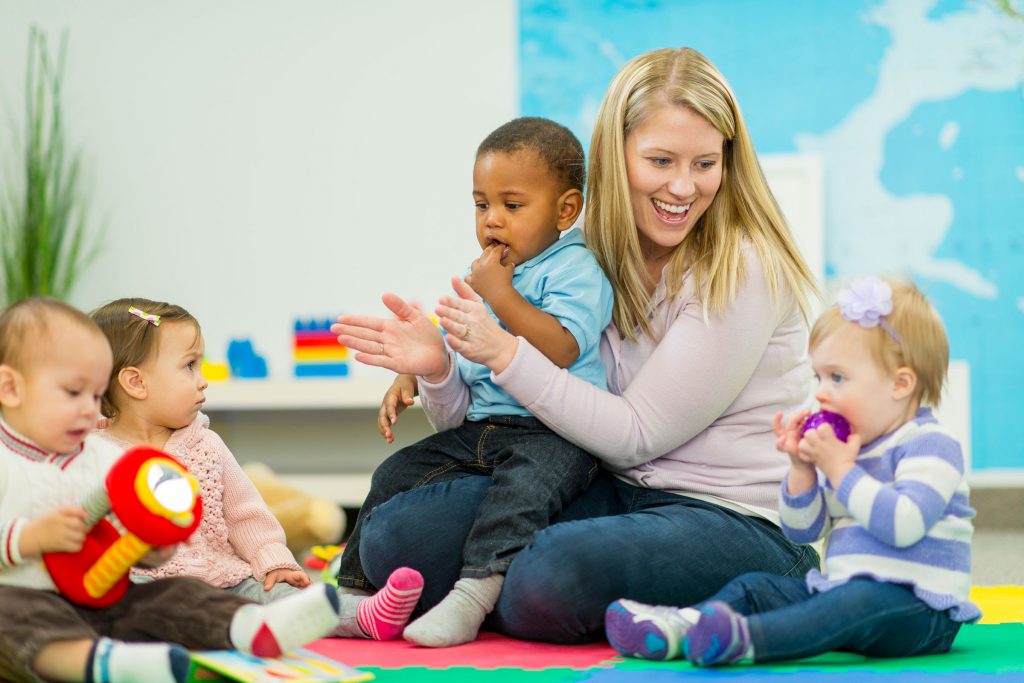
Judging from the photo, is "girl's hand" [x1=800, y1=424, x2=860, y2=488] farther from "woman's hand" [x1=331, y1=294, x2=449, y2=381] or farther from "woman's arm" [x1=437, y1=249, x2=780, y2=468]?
"woman's hand" [x1=331, y1=294, x2=449, y2=381]

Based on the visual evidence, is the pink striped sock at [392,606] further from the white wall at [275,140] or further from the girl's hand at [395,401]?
the white wall at [275,140]

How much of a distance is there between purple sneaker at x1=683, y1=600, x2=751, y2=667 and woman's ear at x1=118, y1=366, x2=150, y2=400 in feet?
2.81

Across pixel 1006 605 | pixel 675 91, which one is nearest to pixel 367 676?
pixel 675 91

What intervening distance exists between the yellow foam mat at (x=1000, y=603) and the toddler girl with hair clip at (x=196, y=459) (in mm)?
951

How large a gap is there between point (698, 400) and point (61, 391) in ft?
2.90

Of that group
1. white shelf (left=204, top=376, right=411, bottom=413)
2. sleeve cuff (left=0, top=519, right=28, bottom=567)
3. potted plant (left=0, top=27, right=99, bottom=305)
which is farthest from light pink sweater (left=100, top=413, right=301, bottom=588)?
potted plant (left=0, top=27, right=99, bottom=305)

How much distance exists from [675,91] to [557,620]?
81 centimetres

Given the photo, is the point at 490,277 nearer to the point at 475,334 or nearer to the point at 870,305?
the point at 475,334

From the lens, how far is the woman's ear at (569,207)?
6.20 ft

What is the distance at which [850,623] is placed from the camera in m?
1.38

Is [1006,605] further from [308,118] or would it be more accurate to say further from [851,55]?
[308,118]

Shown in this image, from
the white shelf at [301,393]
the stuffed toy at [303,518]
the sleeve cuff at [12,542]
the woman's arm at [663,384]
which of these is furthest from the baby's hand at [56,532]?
the white shelf at [301,393]

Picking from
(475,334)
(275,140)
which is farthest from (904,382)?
(275,140)

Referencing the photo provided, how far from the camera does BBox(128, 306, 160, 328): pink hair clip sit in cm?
167
